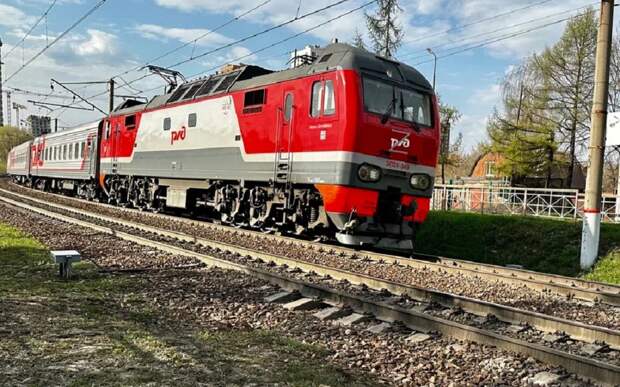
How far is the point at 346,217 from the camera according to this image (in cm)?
1061

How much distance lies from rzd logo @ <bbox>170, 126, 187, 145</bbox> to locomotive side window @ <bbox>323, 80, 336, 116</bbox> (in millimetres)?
6537

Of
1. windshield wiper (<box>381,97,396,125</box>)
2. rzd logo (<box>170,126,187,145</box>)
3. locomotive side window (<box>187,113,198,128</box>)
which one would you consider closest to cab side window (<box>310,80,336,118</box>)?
windshield wiper (<box>381,97,396,125</box>)

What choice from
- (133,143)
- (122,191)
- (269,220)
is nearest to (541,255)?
(269,220)

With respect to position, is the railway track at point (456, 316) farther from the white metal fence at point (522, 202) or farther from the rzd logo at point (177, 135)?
the white metal fence at point (522, 202)

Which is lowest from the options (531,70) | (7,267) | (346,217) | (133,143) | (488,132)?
(7,267)

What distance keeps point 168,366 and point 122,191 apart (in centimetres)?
1837

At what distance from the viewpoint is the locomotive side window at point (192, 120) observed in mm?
15520

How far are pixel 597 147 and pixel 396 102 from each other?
162 inches

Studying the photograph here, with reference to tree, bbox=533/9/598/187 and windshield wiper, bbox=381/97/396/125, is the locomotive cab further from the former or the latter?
tree, bbox=533/9/598/187

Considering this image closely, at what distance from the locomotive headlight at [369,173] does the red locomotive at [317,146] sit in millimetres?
19

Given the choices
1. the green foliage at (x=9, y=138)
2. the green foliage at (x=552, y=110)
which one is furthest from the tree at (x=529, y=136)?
the green foliage at (x=9, y=138)

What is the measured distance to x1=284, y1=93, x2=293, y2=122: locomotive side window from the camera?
1173 cm

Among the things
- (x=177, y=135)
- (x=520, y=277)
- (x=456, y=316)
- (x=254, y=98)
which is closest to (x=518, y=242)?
(x=520, y=277)

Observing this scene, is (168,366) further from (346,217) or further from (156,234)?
(156,234)
